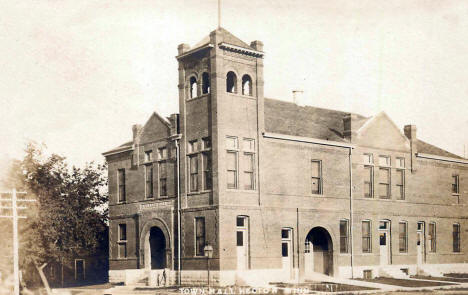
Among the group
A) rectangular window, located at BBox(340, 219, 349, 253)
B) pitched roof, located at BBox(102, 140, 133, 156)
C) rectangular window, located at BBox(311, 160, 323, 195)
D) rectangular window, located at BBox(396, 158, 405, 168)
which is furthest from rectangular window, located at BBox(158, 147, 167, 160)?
rectangular window, located at BBox(396, 158, 405, 168)

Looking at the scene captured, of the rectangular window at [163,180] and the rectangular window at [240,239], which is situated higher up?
the rectangular window at [163,180]

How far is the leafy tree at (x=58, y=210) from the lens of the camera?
4353cm

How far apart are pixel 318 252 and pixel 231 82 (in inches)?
460

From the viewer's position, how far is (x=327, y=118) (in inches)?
1674

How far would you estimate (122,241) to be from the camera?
42625 millimetres

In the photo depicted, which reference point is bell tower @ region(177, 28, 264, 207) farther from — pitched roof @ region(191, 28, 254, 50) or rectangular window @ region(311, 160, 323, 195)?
rectangular window @ region(311, 160, 323, 195)

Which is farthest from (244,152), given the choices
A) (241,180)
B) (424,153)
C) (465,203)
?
(465,203)

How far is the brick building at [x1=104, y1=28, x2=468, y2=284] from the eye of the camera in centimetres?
3481

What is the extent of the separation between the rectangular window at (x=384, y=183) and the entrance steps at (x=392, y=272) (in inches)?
181

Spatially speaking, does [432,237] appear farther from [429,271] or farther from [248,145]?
[248,145]

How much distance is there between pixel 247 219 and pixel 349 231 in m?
8.17

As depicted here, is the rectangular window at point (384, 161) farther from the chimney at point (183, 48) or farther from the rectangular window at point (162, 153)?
the chimney at point (183, 48)

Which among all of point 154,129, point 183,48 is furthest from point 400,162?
point 183,48

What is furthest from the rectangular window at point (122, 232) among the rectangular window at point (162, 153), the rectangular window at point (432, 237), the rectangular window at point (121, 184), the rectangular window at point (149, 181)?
the rectangular window at point (432, 237)
